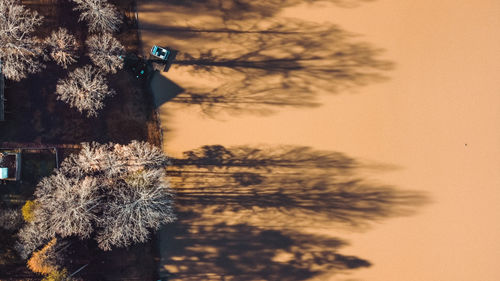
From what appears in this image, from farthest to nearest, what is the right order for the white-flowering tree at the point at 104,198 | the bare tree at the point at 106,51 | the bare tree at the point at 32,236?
the bare tree at the point at 106,51
the bare tree at the point at 32,236
the white-flowering tree at the point at 104,198

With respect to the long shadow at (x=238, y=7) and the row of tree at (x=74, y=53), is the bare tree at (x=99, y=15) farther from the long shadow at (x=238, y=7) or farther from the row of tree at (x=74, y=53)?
the long shadow at (x=238, y=7)

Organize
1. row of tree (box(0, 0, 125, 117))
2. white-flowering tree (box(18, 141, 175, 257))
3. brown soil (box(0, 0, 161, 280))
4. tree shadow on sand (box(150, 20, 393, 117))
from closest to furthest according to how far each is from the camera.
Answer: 1. white-flowering tree (box(18, 141, 175, 257))
2. row of tree (box(0, 0, 125, 117))
3. brown soil (box(0, 0, 161, 280))
4. tree shadow on sand (box(150, 20, 393, 117))

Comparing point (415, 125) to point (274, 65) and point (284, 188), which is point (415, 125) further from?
point (274, 65)

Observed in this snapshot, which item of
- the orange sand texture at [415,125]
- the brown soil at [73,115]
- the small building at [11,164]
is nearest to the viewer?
the small building at [11,164]

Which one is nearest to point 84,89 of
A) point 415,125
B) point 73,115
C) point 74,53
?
point 73,115

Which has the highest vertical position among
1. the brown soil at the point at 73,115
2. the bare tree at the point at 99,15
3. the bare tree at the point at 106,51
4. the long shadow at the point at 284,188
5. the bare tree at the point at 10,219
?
the bare tree at the point at 99,15

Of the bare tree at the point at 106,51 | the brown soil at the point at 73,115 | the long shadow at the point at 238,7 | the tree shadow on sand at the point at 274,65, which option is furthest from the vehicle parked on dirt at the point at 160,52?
the long shadow at the point at 238,7

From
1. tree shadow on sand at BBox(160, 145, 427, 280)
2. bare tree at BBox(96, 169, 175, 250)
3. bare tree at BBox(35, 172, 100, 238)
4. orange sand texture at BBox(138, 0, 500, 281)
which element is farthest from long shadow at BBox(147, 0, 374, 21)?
bare tree at BBox(35, 172, 100, 238)

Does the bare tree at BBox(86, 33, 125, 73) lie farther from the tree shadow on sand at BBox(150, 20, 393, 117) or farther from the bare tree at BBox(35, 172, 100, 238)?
the bare tree at BBox(35, 172, 100, 238)

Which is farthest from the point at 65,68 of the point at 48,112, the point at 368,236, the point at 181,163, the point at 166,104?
the point at 368,236
